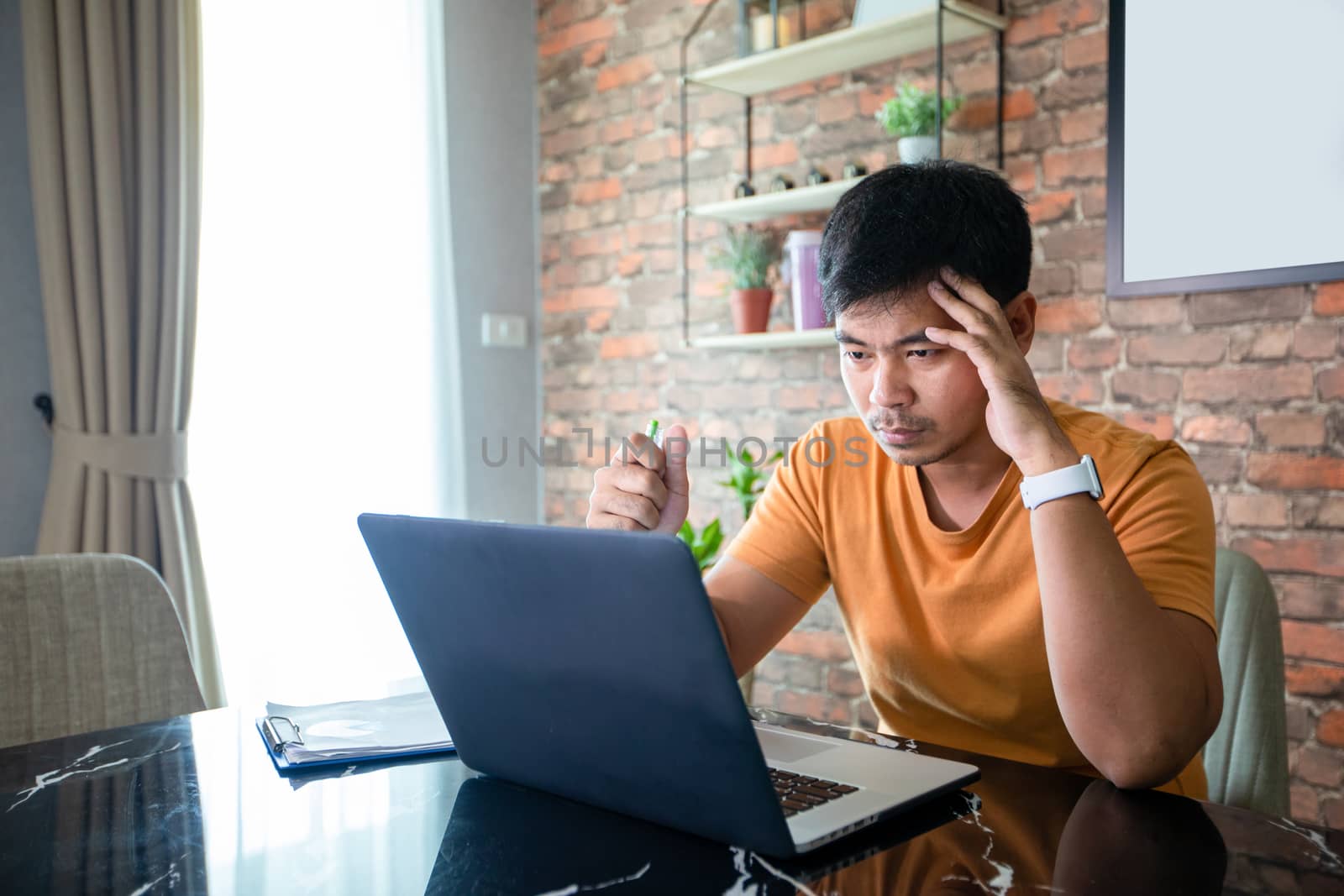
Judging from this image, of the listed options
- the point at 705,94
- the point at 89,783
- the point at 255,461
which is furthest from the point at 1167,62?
the point at 255,461

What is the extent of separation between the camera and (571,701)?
30.5 inches

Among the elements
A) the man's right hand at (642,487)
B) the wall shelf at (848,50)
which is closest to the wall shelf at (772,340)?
the wall shelf at (848,50)

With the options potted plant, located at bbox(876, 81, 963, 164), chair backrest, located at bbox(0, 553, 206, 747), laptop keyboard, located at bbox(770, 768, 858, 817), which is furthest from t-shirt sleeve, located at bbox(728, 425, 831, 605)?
potted plant, located at bbox(876, 81, 963, 164)

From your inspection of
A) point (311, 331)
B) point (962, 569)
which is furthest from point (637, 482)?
point (311, 331)

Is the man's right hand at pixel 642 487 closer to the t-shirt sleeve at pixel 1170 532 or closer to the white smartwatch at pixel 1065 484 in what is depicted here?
the white smartwatch at pixel 1065 484

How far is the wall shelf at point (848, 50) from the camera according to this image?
2344mm

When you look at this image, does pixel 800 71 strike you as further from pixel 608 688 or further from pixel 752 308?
pixel 608 688

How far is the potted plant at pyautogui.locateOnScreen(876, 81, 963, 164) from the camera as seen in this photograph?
236 cm

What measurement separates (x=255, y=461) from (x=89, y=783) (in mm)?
2059

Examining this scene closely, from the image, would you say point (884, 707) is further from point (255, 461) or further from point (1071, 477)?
point (255, 461)

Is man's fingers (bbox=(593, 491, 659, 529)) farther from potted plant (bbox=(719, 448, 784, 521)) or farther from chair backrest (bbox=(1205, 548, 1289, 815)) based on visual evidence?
potted plant (bbox=(719, 448, 784, 521))

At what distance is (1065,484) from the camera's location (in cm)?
104

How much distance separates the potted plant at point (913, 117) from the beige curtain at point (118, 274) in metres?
1.70

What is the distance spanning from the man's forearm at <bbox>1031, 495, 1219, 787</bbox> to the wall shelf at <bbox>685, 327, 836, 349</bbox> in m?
1.51
